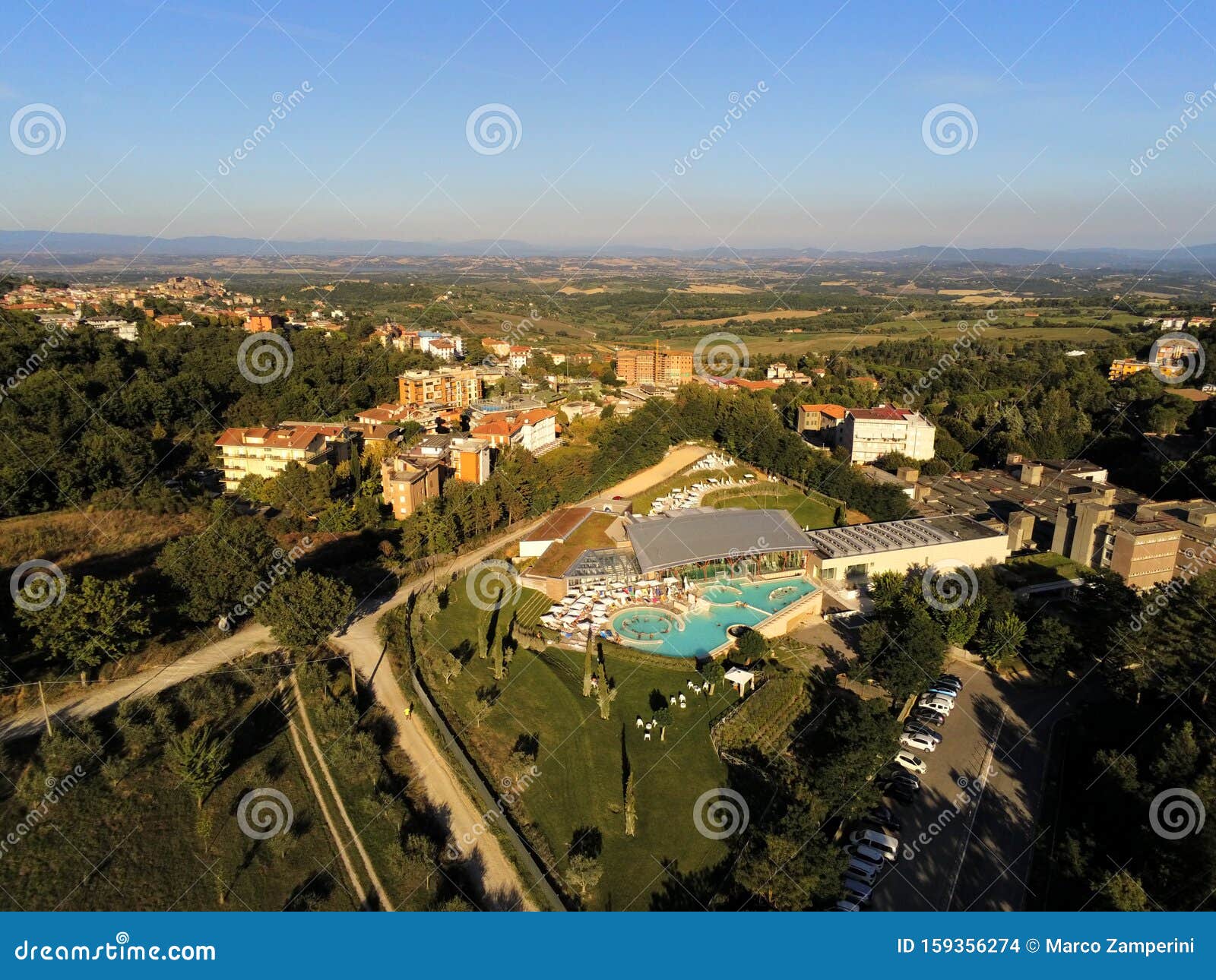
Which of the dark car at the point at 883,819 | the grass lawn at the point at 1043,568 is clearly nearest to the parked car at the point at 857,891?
the dark car at the point at 883,819

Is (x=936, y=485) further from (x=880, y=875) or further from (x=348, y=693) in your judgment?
(x=348, y=693)

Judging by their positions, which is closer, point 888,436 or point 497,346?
point 888,436

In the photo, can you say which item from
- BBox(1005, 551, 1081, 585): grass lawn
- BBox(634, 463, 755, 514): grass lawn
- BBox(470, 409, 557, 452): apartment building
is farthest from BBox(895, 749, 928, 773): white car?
BBox(470, 409, 557, 452): apartment building

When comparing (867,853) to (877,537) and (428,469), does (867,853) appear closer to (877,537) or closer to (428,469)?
(877,537)

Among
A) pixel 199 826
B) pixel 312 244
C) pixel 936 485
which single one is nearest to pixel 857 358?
pixel 936 485

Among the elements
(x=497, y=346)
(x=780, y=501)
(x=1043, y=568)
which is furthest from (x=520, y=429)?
(x=497, y=346)

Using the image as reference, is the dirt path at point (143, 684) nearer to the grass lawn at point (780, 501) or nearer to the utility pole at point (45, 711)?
the utility pole at point (45, 711)

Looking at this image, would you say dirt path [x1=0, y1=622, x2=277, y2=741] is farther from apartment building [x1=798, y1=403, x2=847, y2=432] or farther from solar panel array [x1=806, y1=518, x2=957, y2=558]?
apartment building [x1=798, y1=403, x2=847, y2=432]
